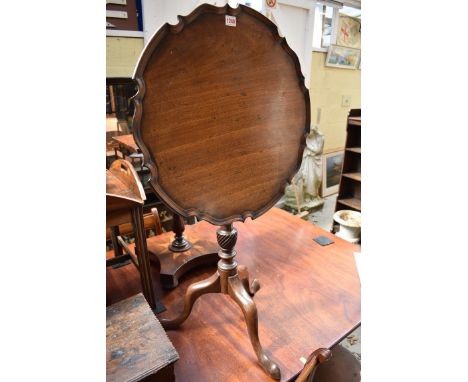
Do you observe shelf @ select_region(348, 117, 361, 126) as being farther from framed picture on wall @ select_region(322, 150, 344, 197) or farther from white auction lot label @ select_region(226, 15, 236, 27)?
white auction lot label @ select_region(226, 15, 236, 27)

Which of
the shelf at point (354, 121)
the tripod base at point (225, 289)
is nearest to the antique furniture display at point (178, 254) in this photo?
the tripod base at point (225, 289)

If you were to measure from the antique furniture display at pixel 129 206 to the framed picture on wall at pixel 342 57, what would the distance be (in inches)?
130

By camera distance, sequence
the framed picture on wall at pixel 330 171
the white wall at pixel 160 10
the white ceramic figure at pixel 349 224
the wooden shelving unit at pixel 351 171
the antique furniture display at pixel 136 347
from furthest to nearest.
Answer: the framed picture on wall at pixel 330 171 < the wooden shelving unit at pixel 351 171 < the white ceramic figure at pixel 349 224 < the white wall at pixel 160 10 < the antique furniture display at pixel 136 347

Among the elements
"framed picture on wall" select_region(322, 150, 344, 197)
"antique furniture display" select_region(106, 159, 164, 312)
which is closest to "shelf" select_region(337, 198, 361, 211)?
"framed picture on wall" select_region(322, 150, 344, 197)

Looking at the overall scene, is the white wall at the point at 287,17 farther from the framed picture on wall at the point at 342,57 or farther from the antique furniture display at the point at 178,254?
the antique furniture display at the point at 178,254

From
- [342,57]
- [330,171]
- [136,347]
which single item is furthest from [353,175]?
[136,347]

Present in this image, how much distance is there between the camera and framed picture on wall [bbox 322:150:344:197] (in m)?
3.96

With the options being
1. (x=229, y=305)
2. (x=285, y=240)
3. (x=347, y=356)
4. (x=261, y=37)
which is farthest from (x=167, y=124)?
(x=347, y=356)

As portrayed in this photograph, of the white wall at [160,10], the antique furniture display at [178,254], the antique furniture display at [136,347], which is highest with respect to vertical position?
the white wall at [160,10]

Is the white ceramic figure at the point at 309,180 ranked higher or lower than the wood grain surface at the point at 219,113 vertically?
lower

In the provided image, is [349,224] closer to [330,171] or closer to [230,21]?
[330,171]

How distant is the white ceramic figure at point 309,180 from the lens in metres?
3.48

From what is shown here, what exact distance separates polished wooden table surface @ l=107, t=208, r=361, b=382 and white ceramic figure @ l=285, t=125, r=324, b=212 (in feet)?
6.60
